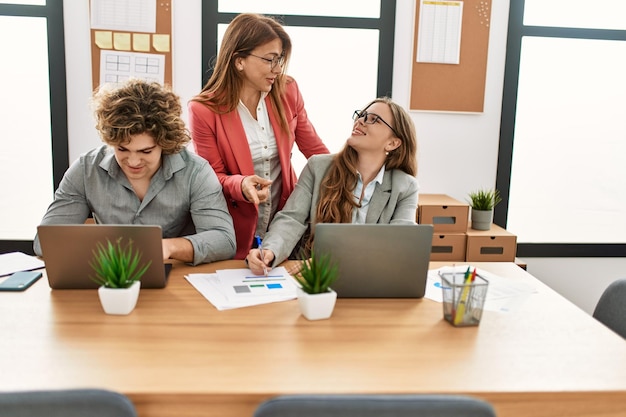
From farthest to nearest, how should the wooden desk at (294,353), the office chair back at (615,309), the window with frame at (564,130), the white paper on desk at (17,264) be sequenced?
the window with frame at (564,130)
the white paper on desk at (17,264)
the office chair back at (615,309)
the wooden desk at (294,353)

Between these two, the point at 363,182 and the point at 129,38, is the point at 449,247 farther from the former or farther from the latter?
the point at 129,38

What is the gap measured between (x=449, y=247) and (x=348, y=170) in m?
1.31

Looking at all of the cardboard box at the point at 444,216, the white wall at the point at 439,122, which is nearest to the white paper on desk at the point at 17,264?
the white wall at the point at 439,122

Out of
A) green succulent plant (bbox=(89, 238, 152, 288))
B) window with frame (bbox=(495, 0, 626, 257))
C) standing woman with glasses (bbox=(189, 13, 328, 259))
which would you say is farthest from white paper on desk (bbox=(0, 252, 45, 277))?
window with frame (bbox=(495, 0, 626, 257))

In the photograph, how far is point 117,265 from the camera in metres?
1.37

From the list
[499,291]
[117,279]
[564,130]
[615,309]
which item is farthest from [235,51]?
[564,130]

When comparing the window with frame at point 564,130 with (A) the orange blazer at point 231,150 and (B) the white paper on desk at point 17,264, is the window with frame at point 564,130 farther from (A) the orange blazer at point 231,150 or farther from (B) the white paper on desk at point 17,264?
(B) the white paper on desk at point 17,264

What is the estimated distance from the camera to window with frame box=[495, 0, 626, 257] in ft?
11.5

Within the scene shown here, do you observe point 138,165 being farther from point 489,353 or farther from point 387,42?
point 387,42

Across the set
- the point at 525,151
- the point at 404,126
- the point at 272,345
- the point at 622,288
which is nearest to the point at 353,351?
the point at 272,345

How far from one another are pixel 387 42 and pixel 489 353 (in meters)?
2.61

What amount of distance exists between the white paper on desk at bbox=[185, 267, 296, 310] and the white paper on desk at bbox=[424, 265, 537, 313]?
0.42 metres

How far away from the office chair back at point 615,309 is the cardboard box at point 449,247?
1521mm

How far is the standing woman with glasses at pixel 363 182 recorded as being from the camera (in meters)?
2.07
